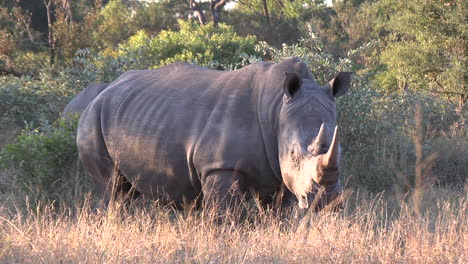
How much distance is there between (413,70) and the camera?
44.2 feet

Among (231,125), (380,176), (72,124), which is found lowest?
(380,176)

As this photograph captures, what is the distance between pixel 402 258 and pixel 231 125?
1.60 meters

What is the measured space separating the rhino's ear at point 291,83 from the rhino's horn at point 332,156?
29.6 inches

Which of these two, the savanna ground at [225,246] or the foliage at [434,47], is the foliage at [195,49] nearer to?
the foliage at [434,47]

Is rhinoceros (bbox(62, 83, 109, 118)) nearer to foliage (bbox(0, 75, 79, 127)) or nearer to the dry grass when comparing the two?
foliage (bbox(0, 75, 79, 127))

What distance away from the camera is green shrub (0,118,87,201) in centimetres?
669

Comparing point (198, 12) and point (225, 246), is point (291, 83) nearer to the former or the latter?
point (225, 246)

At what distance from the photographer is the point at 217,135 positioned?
5113mm

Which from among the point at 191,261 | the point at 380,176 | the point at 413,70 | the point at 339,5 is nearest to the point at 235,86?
the point at 191,261

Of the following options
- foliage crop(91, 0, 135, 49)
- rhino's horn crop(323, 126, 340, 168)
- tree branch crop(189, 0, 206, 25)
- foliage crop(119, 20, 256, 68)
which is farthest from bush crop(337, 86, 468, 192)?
tree branch crop(189, 0, 206, 25)

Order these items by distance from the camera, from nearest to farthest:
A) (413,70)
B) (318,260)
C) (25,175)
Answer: (318,260) < (25,175) < (413,70)

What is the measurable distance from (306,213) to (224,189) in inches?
30.1

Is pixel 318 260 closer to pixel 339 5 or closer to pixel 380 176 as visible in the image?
pixel 380 176

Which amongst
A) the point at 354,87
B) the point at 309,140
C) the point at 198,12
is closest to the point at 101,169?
the point at 309,140
